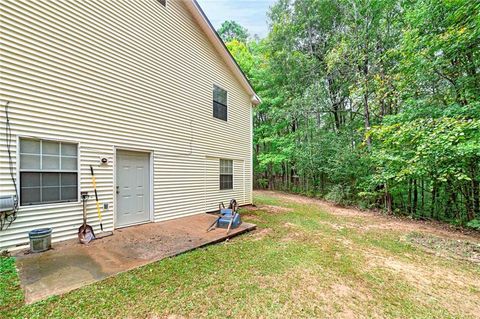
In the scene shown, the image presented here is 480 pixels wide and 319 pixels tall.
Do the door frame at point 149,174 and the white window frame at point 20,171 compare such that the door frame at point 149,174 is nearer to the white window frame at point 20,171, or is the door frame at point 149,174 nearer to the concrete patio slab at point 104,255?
the concrete patio slab at point 104,255

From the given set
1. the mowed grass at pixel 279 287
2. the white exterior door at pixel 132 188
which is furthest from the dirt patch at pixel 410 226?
the white exterior door at pixel 132 188

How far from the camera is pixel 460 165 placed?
19.0 feet

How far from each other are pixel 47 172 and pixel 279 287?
4.43 metres

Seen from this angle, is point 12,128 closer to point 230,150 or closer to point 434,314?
point 230,150

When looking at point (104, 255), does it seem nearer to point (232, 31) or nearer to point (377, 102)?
point (377, 102)

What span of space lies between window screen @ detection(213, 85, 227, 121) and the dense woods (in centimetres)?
533

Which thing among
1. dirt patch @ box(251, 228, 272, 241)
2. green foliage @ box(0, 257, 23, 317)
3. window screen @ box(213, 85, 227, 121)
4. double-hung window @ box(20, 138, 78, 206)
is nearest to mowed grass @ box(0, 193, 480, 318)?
green foliage @ box(0, 257, 23, 317)

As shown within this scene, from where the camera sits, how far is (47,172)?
3873 mm

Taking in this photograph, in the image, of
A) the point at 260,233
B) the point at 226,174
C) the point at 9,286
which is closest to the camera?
the point at 9,286

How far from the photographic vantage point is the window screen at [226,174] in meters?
7.96

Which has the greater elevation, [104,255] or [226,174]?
[226,174]

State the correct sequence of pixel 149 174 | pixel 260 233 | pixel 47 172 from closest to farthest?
1. pixel 47 172
2. pixel 260 233
3. pixel 149 174

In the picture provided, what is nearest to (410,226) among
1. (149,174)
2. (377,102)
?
(377,102)

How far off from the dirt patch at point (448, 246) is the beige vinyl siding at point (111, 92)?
18.8 ft
